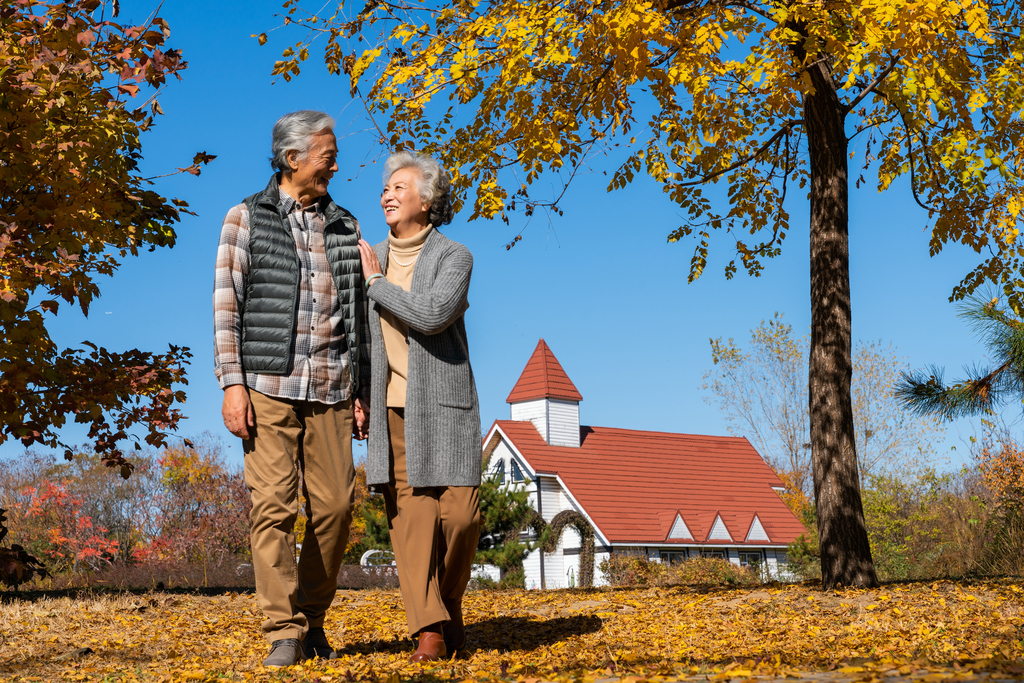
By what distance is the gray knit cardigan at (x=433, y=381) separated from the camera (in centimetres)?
350

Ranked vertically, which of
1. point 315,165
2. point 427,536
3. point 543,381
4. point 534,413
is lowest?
point 427,536

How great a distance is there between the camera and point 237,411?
328 cm

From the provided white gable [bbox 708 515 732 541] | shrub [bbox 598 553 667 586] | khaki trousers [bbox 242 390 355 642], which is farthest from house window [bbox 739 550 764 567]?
khaki trousers [bbox 242 390 355 642]

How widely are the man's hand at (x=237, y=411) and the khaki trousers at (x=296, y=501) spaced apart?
46 mm

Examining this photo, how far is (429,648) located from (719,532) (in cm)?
2521

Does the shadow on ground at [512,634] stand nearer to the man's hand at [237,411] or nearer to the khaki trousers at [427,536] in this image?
the khaki trousers at [427,536]

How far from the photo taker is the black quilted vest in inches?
134

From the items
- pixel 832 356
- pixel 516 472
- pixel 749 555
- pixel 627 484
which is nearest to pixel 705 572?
pixel 627 484

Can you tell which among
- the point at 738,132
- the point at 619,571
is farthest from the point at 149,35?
the point at 619,571

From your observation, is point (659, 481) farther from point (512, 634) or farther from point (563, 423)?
point (512, 634)

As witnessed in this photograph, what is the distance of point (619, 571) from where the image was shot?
1744cm

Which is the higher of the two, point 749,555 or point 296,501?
point 296,501

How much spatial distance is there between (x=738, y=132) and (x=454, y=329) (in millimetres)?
5198

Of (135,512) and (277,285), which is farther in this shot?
(135,512)
